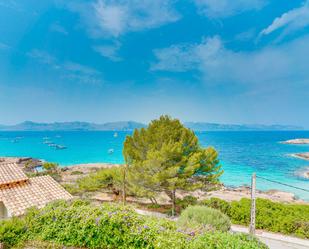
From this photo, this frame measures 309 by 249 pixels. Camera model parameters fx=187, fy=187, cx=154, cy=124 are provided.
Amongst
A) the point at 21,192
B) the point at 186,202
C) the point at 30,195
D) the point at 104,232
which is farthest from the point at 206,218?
the point at 21,192

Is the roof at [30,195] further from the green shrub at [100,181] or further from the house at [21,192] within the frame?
the green shrub at [100,181]

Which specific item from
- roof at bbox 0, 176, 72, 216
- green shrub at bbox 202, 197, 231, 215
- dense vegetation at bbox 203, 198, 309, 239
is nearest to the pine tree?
green shrub at bbox 202, 197, 231, 215

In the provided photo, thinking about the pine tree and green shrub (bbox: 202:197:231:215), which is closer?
green shrub (bbox: 202:197:231:215)

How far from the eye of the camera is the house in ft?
21.8

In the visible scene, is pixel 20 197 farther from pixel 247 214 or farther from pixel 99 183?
pixel 247 214

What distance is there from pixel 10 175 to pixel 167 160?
7488 mm

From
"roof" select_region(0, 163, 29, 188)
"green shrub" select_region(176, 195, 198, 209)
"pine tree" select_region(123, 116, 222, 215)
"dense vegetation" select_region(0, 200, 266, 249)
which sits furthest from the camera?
"green shrub" select_region(176, 195, 198, 209)

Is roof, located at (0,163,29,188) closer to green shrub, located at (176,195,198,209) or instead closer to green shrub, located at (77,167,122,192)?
green shrub, located at (77,167,122,192)

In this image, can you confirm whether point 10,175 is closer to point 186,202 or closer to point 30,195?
point 30,195

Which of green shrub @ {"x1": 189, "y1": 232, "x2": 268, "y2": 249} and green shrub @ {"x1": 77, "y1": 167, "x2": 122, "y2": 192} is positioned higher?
green shrub @ {"x1": 189, "y1": 232, "x2": 268, "y2": 249}

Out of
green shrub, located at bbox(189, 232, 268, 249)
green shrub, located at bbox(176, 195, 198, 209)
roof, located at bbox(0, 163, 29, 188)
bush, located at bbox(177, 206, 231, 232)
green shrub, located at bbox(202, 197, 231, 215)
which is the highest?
roof, located at bbox(0, 163, 29, 188)

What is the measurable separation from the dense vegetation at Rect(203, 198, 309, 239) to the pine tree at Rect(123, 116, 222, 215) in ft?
6.02

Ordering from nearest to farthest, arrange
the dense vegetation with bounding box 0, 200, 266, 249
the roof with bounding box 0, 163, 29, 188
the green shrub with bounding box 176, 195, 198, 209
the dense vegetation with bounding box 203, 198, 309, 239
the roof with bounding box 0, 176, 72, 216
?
the dense vegetation with bounding box 0, 200, 266, 249 → the roof with bounding box 0, 176, 72, 216 → the roof with bounding box 0, 163, 29, 188 → the dense vegetation with bounding box 203, 198, 309, 239 → the green shrub with bounding box 176, 195, 198, 209

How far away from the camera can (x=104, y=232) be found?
4805 millimetres
